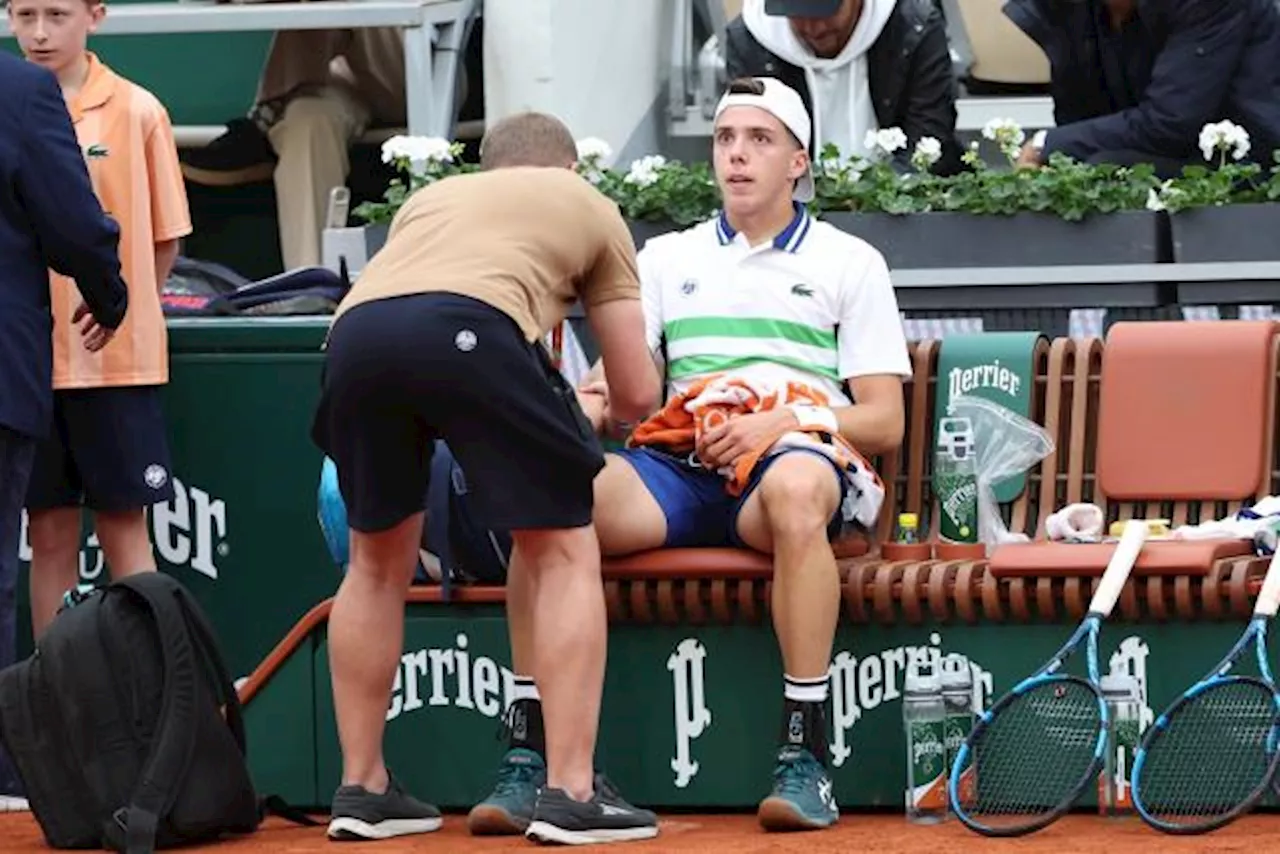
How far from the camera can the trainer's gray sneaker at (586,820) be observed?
6.63 meters

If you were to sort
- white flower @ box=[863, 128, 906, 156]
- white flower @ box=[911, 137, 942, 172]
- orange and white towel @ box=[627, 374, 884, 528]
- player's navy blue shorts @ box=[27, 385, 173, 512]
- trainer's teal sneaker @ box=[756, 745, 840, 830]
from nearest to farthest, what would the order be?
trainer's teal sneaker @ box=[756, 745, 840, 830] < orange and white towel @ box=[627, 374, 884, 528] < player's navy blue shorts @ box=[27, 385, 173, 512] < white flower @ box=[911, 137, 942, 172] < white flower @ box=[863, 128, 906, 156]

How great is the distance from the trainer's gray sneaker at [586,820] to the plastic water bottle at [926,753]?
0.58 metres

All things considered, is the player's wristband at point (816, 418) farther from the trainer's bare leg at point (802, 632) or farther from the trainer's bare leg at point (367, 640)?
the trainer's bare leg at point (367, 640)

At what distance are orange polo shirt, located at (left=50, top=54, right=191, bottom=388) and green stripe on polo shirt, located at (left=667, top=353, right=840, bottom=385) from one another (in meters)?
1.32

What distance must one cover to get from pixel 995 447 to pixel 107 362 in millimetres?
2106

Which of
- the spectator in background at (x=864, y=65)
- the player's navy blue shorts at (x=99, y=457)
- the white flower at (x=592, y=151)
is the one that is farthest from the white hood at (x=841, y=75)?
the player's navy blue shorts at (x=99, y=457)

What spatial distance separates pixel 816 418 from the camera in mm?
7254

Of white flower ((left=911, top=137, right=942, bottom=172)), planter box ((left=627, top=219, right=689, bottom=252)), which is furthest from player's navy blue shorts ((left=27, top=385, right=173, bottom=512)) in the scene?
white flower ((left=911, top=137, right=942, bottom=172))

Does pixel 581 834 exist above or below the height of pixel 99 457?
below

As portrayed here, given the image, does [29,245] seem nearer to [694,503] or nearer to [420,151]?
[694,503]

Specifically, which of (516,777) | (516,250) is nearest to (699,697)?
(516,777)

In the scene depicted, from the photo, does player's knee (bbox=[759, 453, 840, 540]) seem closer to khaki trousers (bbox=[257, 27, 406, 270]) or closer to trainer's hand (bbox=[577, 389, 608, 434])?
trainer's hand (bbox=[577, 389, 608, 434])

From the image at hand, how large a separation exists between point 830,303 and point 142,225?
1764 millimetres

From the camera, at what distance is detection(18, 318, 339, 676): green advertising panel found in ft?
27.0
